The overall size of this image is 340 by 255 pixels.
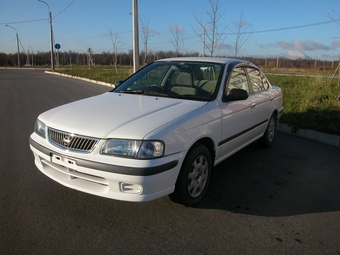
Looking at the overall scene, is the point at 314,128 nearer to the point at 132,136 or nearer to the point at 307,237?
the point at 307,237

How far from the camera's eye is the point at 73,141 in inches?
111

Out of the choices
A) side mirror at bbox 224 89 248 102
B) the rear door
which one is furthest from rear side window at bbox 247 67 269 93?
side mirror at bbox 224 89 248 102

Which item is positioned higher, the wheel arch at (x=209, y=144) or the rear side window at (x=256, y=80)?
the rear side window at (x=256, y=80)

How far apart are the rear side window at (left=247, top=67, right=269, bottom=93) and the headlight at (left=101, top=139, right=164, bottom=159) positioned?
263 cm

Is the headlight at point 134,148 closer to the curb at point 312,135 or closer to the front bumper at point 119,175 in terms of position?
the front bumper at point 119,175

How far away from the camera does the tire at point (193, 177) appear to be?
2984mm

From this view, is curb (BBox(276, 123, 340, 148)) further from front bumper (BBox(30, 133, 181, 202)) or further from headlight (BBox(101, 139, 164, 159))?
headlight (BBox(101, 139, 164, 159))

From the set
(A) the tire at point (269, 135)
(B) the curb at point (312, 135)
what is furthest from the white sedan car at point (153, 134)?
(B) the curb at point (312, 135)

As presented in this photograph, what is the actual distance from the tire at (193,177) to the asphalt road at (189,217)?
0.45 feet

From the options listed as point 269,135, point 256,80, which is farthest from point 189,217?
point 269,135

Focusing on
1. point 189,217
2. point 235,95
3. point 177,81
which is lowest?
point 189,217

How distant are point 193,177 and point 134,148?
0.84 m

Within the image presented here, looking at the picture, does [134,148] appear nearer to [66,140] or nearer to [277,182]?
[66,140]

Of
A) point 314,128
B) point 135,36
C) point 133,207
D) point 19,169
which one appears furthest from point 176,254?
point 135,36
